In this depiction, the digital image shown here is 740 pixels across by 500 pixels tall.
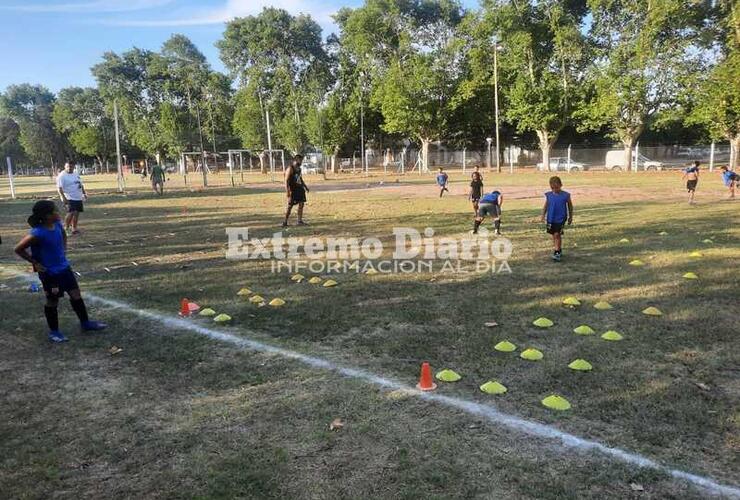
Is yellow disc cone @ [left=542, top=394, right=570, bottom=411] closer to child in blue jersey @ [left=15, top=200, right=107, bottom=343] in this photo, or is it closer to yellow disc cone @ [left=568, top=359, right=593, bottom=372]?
yellow disc cone @ [left=568, top=359, right=593, bottom=372]

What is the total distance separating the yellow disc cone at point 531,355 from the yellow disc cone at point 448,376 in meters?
0.79

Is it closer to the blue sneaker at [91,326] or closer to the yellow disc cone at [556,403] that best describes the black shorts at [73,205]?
the blue sneaker at [91,326]

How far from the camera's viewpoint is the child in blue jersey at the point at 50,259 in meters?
5.86

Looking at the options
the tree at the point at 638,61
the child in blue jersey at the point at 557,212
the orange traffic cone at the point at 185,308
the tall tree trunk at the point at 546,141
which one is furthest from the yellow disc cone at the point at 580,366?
the tall tree trunk at the point at 546,141

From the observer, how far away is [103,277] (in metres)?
9.05

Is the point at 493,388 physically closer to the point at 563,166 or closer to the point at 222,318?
the point at 222,318

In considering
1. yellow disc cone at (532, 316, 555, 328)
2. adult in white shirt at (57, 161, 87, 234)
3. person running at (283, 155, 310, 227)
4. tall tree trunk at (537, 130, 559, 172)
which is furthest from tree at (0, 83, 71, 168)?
yellow disc cone at (532, 316, 555, 328)

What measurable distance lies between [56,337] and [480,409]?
4.55 meters

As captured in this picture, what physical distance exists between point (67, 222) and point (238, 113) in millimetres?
55706

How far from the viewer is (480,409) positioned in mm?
4094

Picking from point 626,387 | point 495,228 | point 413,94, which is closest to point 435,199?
point 495,228

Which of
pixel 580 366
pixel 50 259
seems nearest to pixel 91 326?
pixel 50 259

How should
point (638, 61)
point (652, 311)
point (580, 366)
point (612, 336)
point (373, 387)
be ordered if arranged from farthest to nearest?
point (638, 61)
point (652, 311)
point (612, 336)
point (580, 366)
point (373, 387)

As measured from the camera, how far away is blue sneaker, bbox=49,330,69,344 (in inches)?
231
